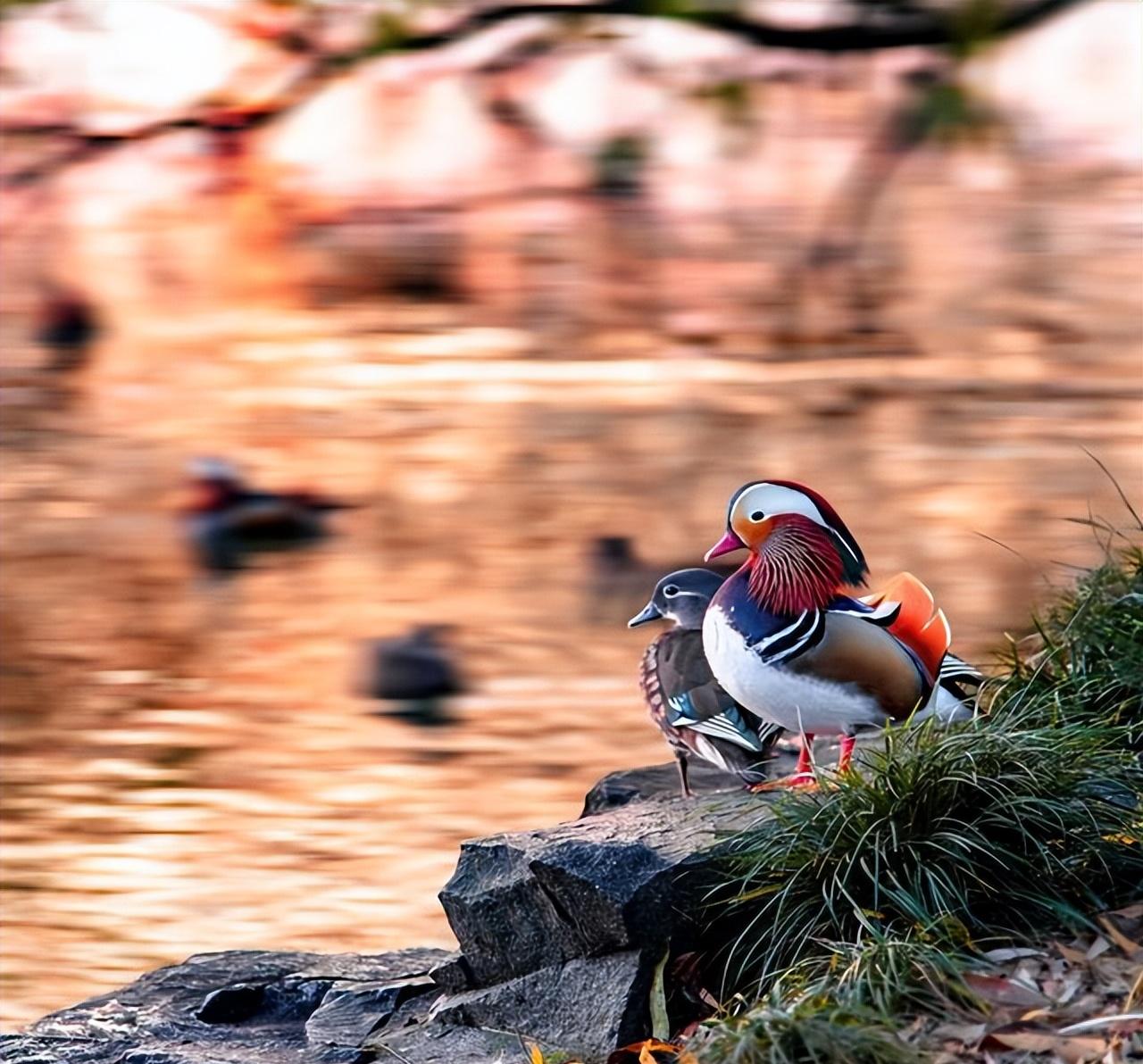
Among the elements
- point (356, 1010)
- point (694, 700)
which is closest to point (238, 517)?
point (356, 1010)

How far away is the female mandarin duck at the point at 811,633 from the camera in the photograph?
179cm

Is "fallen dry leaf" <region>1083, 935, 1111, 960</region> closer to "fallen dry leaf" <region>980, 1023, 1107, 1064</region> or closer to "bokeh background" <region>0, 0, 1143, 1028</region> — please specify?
"fallen dry leaf" <region>980, 1023, 1107, 1064</region>

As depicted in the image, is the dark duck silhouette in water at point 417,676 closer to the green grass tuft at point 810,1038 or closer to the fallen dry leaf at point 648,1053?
the fallen dry leaf at point 648,1053

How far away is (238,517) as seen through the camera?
3.48m

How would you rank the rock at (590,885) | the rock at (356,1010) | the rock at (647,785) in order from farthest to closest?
the rock at (647,785)
the rock at (356,1010)
the rock at (590,885)

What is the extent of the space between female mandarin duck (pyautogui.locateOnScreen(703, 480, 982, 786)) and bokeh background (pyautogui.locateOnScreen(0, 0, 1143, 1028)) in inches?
45.5

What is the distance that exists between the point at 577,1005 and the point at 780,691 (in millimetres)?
410

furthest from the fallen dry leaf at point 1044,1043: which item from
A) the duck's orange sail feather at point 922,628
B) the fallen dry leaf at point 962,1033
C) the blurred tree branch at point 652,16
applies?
the blurred tree branch at point 652,16

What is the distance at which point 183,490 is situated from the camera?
3.50 metres

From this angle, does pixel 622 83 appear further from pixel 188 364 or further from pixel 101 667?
pixel 101 667

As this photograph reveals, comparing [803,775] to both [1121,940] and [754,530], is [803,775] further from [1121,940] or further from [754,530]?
[1121,940]

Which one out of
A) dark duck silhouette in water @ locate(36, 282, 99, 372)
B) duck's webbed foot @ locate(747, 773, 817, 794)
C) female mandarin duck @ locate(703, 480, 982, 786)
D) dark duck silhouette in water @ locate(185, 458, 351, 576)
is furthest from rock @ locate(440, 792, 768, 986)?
dark duck silhouette in water @ locate(36, 282, 99, 372)

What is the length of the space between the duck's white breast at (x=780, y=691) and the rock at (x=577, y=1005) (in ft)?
0.99

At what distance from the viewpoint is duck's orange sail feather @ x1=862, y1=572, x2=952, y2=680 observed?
6.10 ft
